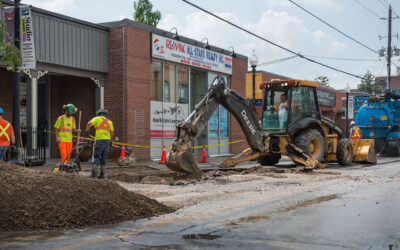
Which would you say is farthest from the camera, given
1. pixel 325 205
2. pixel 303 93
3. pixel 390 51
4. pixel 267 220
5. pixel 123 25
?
pixel 390 51

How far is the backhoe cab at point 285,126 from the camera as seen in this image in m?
13.8

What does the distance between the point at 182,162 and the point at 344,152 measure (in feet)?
26.6

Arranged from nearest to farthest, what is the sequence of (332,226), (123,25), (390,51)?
(332,226), (123,25), (390,51)

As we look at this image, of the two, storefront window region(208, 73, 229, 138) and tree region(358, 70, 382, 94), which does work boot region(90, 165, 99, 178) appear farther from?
tree region(358, 70, 382, 94)

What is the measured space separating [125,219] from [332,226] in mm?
2733

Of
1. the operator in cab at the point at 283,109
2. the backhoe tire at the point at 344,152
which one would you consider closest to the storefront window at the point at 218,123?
the backhoe tire at the point at 344,152

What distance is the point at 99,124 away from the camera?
1212 centimetres

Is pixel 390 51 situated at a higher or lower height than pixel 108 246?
higher

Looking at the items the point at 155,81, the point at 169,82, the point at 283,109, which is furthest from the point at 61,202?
the point at 169,82

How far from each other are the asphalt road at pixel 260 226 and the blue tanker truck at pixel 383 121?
52.6ft

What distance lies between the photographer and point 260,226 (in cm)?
611

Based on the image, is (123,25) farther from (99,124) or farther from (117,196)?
(117,196)

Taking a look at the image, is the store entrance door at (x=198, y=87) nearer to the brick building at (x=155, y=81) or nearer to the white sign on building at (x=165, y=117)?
the brick building at (x=155, y=81)

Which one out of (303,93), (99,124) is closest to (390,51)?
(303,93)
